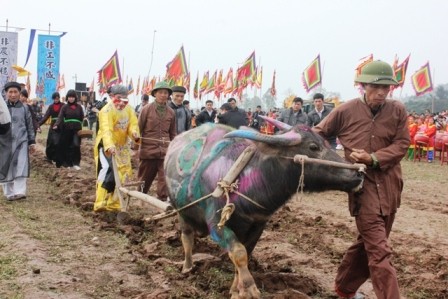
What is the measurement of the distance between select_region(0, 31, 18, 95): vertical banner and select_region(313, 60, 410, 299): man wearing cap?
35.8 ft

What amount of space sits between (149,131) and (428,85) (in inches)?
718

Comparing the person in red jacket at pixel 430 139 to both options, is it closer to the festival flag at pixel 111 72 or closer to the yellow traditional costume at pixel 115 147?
the yellow traditional costume at pixel 115 147

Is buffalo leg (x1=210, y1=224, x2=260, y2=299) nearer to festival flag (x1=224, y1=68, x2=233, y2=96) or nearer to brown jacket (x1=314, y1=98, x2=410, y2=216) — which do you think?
brown jacket (x1=314, y1=98, x2=410, y2=216)

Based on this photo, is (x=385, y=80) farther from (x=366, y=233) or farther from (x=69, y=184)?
(x=69, y=184)

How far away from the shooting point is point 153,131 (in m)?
7.72

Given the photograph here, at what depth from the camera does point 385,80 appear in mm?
3852

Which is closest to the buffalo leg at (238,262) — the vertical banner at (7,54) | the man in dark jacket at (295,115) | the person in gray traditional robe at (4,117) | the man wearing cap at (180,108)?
the person in gray traditional robe at (4,117)

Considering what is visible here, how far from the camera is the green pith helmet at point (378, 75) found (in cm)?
386

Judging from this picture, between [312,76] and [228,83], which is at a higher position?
[312,76]

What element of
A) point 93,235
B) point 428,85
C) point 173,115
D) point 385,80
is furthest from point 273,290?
point 428,85

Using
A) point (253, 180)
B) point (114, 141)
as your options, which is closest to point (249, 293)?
point (253, 180)

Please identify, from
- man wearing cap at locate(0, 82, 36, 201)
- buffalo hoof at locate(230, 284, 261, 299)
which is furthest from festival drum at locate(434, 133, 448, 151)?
buffalo hoof at locate(230, 284, 261, 299)

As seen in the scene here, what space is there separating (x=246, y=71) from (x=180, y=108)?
21.2 m

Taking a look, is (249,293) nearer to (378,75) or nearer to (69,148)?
(378,75)
